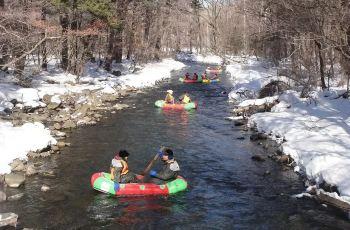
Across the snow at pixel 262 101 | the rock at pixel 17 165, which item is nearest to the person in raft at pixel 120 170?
the rock at pixel 17 165

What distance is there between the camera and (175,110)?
2373 centimetres

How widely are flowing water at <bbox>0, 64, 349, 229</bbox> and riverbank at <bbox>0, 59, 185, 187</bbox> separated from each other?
0.68 m

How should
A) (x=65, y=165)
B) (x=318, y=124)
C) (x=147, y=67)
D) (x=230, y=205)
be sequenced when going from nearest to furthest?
(x=230, y=205) → (x=65, y=165) → (x=318, y=124) → (x=147, y=67)

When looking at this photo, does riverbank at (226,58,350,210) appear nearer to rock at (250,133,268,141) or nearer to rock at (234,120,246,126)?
rock at (250,133,268,141)

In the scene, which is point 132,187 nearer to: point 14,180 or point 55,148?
point 14,180

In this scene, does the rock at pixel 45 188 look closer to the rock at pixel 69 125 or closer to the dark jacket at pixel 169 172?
the dark jacket at pixel 169 172

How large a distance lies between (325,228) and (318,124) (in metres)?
8.09

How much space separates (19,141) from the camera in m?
14.2

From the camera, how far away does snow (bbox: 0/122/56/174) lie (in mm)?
13066

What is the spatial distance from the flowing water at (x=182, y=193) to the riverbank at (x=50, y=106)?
0.68 metres

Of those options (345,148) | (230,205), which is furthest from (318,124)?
(230,205)

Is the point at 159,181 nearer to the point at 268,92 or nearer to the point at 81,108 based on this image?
the point at 81,108

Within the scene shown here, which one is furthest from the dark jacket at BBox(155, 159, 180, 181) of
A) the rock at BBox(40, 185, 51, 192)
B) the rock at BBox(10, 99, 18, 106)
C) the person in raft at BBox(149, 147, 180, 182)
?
the rock at BBox(10, 99, 18, 106)

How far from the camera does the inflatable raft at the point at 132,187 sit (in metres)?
11.5
